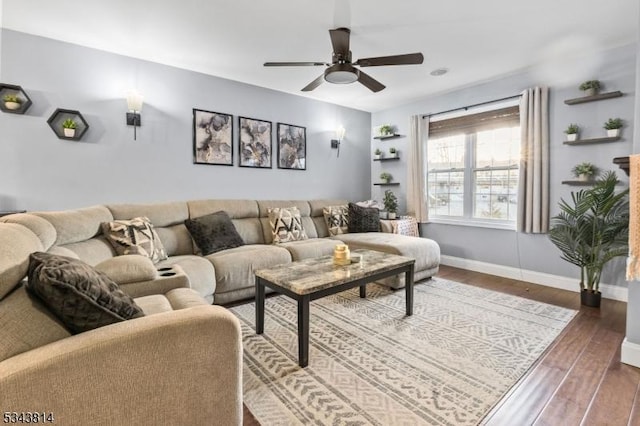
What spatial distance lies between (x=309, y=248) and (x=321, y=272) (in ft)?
3.90

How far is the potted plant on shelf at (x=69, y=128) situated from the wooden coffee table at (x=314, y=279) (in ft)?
7.81

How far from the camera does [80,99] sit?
305 centimetres

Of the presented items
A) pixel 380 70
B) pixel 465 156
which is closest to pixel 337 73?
pixel 380 70

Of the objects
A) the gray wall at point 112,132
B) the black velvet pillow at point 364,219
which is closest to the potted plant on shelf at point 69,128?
the gray wall at point 112,132

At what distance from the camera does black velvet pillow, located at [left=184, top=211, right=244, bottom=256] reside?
3201mm

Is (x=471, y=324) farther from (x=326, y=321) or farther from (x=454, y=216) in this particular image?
(x=454, y=216)

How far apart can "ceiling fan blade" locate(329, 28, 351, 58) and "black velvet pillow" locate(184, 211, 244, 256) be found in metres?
2.11

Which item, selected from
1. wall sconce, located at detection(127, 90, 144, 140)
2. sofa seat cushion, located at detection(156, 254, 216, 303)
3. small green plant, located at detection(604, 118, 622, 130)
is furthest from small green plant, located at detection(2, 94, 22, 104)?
small green plant, located at detection(604, 118, 622, 130)

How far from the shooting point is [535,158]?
3.58 m

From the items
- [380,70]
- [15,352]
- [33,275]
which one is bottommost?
[15,352]

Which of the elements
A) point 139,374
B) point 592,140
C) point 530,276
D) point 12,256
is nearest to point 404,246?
point 530,276

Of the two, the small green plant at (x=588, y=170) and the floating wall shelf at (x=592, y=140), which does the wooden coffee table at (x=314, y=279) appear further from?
the floating wall shelf at (x=592, y=140)

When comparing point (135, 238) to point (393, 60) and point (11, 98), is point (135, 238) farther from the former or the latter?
point (393, 60)

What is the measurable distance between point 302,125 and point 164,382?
A: 13.6ft
